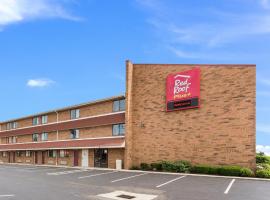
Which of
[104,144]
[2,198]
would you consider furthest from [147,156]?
[2,198]

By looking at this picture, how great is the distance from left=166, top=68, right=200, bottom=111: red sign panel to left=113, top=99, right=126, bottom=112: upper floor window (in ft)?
18.8

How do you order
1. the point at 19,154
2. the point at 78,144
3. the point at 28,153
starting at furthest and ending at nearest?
the point at 19,154
the point at 28,153
the point at 78,144

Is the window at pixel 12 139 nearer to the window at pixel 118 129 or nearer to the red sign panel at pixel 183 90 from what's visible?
the window at pixel 118 129

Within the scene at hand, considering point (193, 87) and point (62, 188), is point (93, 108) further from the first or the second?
point (62, 188)

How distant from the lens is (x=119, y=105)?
120 ft

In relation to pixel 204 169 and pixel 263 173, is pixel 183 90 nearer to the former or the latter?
pixel 204 169

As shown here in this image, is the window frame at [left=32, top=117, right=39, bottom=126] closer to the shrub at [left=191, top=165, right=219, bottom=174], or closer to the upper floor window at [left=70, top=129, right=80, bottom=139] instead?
the upper floor window at [left=70, top=129, right=80, bottom=139]

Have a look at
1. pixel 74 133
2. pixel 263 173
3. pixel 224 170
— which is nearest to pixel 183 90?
pixel 224 170

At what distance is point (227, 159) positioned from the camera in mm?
28219

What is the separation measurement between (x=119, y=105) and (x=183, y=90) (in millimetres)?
8363

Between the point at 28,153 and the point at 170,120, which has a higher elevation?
the point at 170,120

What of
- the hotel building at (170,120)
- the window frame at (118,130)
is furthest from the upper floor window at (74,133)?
the window frame at (118,130)

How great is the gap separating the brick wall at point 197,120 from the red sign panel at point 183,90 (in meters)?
0.53

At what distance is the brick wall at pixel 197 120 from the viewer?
28.1 metres
